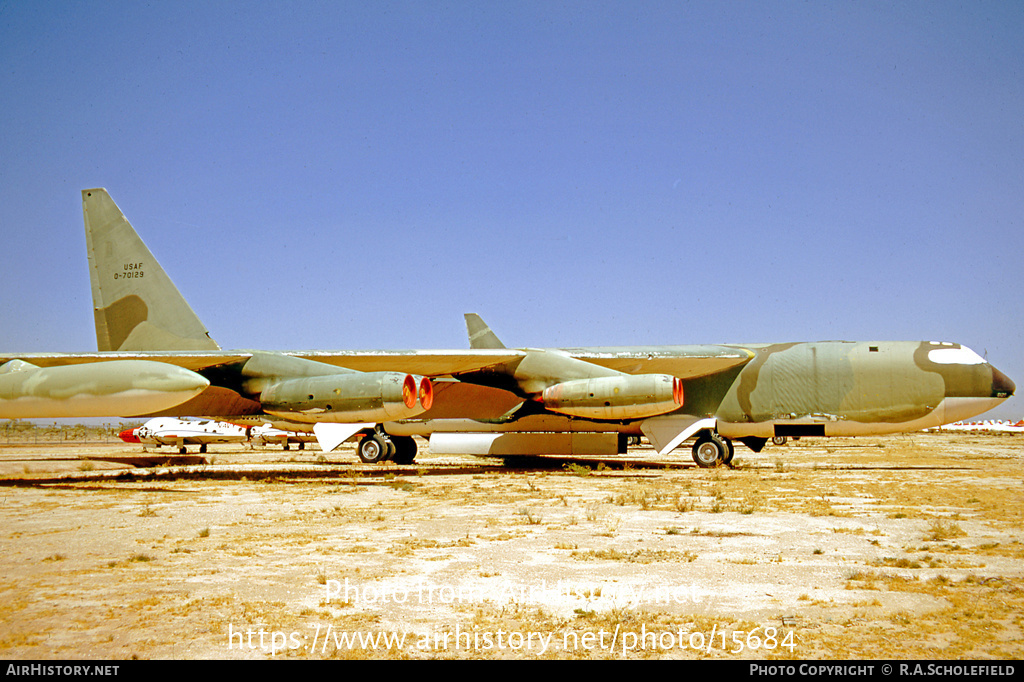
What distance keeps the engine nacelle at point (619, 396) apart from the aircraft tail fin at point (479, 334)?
10.2m

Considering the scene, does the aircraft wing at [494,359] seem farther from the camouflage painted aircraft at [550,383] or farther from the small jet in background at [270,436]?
the small jet in background at [270,436]

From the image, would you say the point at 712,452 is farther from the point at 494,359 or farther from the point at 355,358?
the point at 355,358

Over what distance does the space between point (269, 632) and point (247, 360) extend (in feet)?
41.8

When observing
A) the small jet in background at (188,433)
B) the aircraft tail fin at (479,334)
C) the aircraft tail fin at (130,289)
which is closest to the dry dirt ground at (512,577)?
the aircraft tail fin at (130,289)

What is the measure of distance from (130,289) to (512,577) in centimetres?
1524

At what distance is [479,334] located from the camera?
27.8 m

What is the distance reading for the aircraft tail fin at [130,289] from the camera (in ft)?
57.4

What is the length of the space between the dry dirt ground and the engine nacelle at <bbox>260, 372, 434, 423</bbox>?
2898 mm

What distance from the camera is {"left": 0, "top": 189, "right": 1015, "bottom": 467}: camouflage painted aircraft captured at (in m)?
15.6

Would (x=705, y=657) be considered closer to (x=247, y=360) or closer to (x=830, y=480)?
(x=830, y=480)

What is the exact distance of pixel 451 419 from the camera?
19.8 meters

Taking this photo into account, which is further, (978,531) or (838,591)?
(978,531)

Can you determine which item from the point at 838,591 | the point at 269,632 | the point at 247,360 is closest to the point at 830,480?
the point at 838,591

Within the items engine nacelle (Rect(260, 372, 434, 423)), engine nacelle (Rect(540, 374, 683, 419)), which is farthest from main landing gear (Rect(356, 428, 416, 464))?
engine nacelle (Rect(540, 374, 683, 419))
